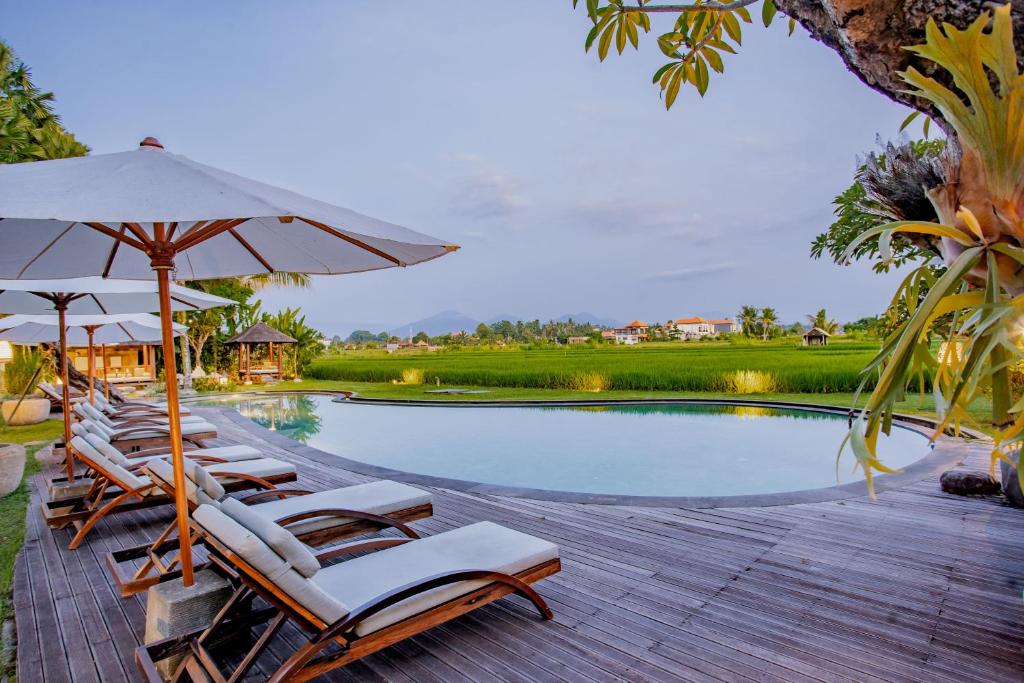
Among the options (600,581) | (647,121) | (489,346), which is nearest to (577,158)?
(647,121)

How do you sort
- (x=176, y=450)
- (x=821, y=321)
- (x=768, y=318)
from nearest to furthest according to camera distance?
(x=176, y=450)
(x=821, y=321)
(x=768, y=318)

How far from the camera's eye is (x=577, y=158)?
34875 mm

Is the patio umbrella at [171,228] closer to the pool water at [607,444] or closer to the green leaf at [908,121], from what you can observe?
the green leaf at [908,121]

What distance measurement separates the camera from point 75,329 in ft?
28.4

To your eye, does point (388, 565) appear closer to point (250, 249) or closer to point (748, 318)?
point (250, 249)

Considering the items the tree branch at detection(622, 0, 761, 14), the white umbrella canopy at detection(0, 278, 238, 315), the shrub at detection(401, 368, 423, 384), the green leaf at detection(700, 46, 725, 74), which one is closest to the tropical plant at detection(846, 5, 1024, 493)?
the tree branch at detection(622, 0, 761, 14)

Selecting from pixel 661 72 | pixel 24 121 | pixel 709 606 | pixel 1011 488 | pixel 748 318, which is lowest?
pixel 709 606

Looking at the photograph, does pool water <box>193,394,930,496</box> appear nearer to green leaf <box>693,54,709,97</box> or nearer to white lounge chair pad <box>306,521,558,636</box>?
white lounge chair pad <box>306,521,558,636</box>

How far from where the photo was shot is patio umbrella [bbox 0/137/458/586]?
175 centimetres

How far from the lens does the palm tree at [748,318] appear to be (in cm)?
6444

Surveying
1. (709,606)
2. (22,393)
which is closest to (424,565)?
(709,606)

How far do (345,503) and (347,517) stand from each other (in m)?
0.24

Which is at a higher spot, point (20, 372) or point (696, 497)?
point (20, 372)

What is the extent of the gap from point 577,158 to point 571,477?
101 feet
